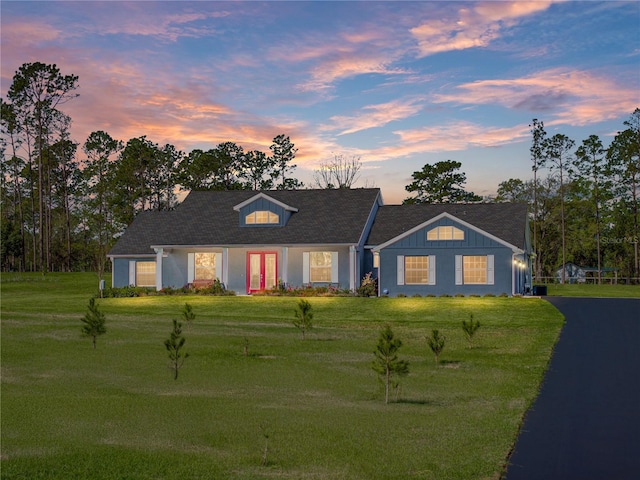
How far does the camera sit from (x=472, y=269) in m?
38.9

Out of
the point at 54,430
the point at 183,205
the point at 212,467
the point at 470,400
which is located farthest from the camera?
the point at 183,205

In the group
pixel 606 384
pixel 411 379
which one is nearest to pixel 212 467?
pixel 411 379

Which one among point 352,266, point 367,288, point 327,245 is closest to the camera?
point 367,288

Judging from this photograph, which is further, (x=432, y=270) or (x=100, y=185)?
(x=100, y=185)

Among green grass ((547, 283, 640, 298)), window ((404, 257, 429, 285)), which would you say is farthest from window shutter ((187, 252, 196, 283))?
green grass ((547, 283, 640, 298))

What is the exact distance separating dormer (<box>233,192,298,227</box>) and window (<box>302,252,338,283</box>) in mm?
3458

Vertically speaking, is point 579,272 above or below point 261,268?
below

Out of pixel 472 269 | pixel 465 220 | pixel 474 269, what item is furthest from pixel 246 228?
pixel 474 269

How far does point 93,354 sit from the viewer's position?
63.9 ft

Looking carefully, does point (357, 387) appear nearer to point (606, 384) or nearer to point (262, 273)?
point (606, 384)

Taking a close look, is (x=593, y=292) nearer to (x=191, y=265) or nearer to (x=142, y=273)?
(x=191, y=265)

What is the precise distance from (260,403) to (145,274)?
33421 mm

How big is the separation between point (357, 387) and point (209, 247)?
1140 inches

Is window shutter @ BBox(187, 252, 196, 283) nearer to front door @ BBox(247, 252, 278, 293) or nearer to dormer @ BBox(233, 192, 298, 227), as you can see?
front door @ BBox(247, 252, 278, 293)
